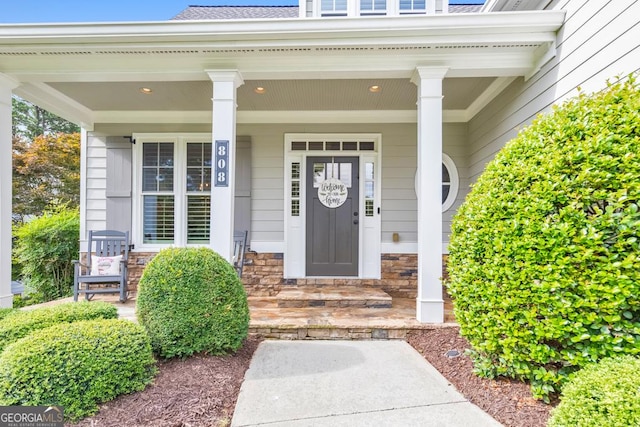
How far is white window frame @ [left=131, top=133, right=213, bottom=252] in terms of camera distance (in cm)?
483

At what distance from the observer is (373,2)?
4.72 m

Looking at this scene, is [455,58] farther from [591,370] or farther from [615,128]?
[591,370]

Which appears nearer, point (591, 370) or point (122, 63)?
point (591, 370)

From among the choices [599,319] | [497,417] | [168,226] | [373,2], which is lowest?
[497,417]

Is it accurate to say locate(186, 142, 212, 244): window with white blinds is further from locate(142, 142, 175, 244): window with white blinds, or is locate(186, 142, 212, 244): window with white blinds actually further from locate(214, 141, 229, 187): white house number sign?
locate(214, 141, 229, 187): white house number sign

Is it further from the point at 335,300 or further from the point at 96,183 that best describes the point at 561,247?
the point at 96,183

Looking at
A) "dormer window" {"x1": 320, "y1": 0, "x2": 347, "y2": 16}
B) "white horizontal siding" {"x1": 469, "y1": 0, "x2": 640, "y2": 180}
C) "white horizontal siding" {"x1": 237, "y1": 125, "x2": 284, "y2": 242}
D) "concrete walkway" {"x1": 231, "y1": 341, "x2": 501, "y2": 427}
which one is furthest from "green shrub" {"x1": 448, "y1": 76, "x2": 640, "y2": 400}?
"dormer window" {"x1": 320, "y1": 0, "x2": 347, "y2": 16}

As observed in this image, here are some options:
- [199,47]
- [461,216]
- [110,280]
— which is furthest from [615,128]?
[110,280]

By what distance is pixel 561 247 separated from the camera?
176 cm

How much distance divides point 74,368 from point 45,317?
873 millimetres

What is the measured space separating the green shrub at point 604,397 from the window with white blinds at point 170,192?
4.44 meters

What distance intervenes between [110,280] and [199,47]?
9.96ft

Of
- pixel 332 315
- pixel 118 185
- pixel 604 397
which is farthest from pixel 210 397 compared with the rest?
pixel 118 185

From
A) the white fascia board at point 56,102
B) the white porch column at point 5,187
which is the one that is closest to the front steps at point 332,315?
the white porch column at point 5,187
